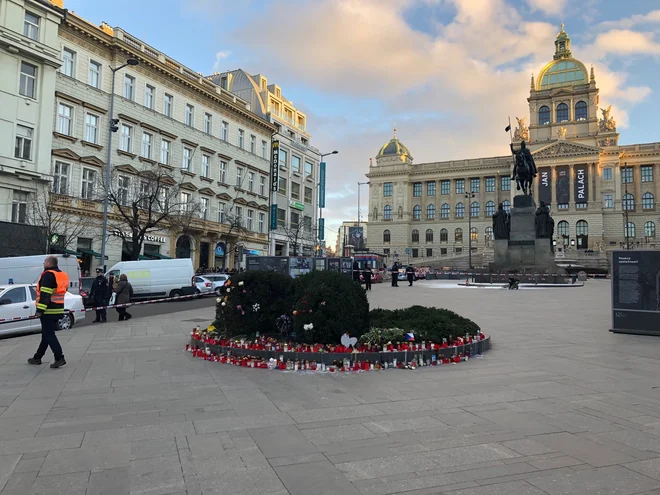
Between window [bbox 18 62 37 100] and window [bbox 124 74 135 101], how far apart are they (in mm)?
8203

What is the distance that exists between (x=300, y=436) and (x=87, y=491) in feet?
6.28

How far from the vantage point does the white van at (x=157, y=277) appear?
85.5 feet

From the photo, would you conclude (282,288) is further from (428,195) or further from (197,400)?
(428,195)

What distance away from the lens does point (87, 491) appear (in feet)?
11.5

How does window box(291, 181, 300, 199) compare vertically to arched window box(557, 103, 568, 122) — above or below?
below

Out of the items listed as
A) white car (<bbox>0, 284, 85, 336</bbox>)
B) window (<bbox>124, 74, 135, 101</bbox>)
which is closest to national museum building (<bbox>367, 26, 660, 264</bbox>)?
window (<bbox>124, 74, 135, 101</bbox>)

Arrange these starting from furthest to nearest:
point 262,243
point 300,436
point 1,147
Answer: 1. point 262,243
2. point 1,147
3. point 300,436

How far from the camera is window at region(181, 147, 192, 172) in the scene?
44.6m

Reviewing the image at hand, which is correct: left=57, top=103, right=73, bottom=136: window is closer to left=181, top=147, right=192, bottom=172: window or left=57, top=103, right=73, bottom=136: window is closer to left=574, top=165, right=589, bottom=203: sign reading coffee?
left=181, top=147, right=192, bottom=172: window

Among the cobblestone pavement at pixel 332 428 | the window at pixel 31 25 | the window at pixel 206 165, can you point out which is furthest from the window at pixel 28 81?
the cobblestone pavement at pixel 332 428

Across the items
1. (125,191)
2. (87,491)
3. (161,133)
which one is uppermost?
(161,133)

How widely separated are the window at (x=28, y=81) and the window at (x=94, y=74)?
5.02m

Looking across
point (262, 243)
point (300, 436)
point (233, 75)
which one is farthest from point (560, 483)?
point (233, 75)

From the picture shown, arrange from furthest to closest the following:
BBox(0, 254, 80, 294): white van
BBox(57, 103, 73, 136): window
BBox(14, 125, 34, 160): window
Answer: BBox(57, 103, 73, 136): window < BBox(14, 125, 34, 160): window < BBox(0, 254, 80, 294): white van
